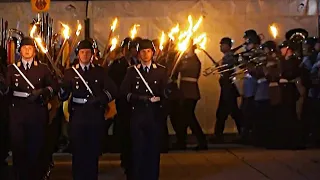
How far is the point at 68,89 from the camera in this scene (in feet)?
29.2

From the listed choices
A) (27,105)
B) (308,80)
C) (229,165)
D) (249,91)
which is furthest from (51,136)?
(308,80)

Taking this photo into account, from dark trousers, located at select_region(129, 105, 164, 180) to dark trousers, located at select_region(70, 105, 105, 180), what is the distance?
17.4 inches

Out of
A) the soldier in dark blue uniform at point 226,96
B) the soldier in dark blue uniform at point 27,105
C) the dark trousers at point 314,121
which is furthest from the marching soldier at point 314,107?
the soldier in dark blue uniform at point 27,105

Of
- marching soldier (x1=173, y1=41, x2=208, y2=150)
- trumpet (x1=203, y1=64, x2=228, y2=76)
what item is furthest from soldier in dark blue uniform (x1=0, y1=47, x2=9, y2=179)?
trumpet (x1=203, y1=64, x2=228, y2=76)

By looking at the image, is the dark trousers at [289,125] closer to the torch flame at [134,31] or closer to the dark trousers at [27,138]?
the torch flame at [134,31]

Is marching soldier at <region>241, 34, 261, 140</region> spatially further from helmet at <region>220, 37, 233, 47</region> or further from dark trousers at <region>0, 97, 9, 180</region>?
dark trousers at <region>0, 97, 9, 180</region>

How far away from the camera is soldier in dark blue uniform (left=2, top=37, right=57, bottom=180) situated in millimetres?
9156

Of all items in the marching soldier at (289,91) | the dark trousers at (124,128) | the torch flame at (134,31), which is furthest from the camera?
the marching soldier at (289,91)

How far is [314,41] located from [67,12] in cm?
460

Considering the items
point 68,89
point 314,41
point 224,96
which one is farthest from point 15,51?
point 314,41

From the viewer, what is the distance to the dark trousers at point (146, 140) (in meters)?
9.11

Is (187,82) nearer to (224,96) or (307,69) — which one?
(224,96)

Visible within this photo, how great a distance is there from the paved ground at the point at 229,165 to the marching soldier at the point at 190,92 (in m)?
0.41

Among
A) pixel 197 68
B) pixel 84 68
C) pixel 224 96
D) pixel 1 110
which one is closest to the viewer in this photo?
pixel 84 68
